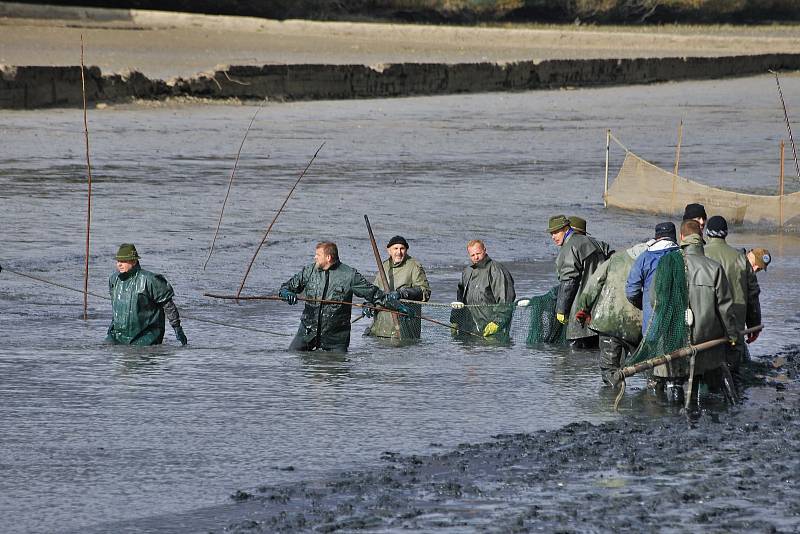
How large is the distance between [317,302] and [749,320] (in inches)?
135

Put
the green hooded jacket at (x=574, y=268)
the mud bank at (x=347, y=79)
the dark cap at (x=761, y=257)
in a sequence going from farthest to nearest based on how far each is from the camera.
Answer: the mud bank at (x=347, y=79) → the green hooded jacket at (x=574, y=268) → the dark cap at (x=761, y=257)

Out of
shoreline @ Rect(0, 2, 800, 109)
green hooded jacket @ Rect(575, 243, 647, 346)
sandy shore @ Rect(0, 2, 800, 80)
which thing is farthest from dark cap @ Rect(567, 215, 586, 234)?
sandy shore @ Rect(0, 2, 800, 80)

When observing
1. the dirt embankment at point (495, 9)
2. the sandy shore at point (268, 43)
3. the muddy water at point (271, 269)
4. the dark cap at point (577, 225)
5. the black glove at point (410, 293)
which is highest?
the dirt embankment at point (495, 9)

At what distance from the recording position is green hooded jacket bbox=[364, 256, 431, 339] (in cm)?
1312

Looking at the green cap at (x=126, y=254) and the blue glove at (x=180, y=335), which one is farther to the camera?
the blue glove at (x=180, y=335)

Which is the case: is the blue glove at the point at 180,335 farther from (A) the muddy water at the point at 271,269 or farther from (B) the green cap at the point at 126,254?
(B) the green cap at the point at 126,254

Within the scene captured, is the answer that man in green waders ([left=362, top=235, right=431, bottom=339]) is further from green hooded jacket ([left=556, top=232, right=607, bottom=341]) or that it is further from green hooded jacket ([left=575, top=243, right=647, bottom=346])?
green hooded jacket ([left=575, top=243, right=647, bottom=346])

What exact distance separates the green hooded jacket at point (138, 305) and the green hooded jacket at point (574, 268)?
3.14 meters

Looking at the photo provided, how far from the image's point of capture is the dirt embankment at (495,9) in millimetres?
60156

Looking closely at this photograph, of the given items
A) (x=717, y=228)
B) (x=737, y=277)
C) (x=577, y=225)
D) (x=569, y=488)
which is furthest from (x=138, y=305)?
(x=569, y=488)

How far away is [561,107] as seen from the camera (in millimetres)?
39844

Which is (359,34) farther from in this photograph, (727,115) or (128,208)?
(128,208)

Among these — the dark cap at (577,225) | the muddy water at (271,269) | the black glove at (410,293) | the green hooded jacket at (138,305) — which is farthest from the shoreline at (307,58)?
the dark cap at (577,225)

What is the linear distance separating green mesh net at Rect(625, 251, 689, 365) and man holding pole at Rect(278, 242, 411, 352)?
8.91 feet
